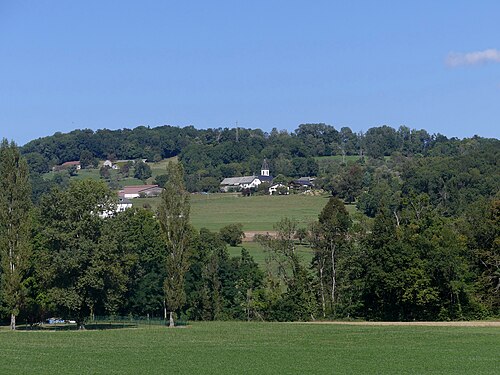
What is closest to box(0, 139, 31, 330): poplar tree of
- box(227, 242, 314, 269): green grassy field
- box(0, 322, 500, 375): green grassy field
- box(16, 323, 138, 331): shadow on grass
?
box(16, 323, 138, 331): shadow on grass

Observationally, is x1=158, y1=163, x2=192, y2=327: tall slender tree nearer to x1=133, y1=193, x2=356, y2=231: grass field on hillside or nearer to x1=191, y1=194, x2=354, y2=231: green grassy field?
x1=133, y1=193, x2=356, y2=231: grass field on hillside

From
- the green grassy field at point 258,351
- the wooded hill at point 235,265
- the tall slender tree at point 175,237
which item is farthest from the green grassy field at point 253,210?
the green grassy field at point 258,351

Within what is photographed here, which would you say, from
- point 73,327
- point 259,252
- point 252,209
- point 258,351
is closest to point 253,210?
point 252,209

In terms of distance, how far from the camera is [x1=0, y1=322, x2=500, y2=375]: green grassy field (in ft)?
139

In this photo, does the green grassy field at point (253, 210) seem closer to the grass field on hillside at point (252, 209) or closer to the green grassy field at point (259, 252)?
the grass field on hillside at point (252, 209)

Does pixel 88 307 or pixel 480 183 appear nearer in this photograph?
pixel 88 307

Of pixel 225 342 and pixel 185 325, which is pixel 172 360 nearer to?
pixel 225 342

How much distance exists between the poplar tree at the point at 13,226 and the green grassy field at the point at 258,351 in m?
5.99

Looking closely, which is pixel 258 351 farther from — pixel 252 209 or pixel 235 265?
pixel 252 209

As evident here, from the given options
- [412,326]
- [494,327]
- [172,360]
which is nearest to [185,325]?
[412,326]

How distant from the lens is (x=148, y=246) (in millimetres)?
92250

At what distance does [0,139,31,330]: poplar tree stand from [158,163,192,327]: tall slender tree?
37.3ft

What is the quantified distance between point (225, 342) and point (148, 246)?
35390 mm

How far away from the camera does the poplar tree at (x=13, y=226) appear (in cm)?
7488
